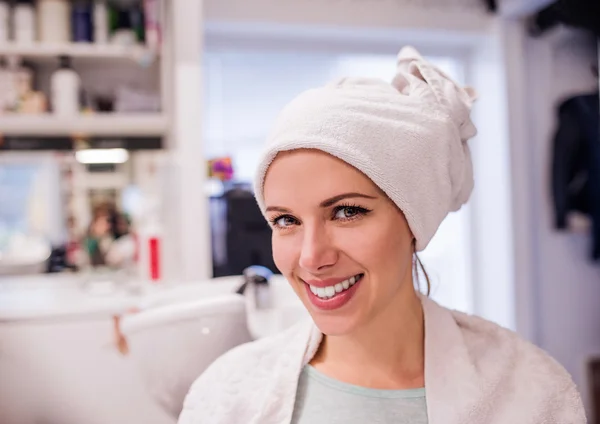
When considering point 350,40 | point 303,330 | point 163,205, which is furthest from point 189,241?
point 350,40

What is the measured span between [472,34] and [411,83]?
196 centimetres

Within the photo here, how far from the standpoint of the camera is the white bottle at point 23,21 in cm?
193

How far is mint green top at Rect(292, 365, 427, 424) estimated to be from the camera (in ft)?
2.55

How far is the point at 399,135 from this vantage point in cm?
74

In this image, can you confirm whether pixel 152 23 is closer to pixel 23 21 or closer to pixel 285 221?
pixel 23 21

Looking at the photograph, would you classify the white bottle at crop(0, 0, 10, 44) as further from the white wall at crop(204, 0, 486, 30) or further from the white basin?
the white basin

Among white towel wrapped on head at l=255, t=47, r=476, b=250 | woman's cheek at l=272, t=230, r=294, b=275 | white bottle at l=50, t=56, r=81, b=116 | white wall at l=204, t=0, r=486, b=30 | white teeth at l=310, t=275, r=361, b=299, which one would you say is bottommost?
white teeth at l=310, t=275, r=361, b=299

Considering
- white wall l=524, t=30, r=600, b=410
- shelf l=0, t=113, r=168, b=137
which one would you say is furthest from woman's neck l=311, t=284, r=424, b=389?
white wall l=524, t=30, r=600, b=410

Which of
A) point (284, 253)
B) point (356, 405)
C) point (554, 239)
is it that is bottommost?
point (356, 405)

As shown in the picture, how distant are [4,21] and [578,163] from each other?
2.59 metres

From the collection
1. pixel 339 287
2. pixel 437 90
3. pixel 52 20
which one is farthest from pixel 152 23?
pixel 339 287

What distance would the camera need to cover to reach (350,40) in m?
2.61

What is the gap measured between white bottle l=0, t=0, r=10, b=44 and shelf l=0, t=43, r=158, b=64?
0.03 meters

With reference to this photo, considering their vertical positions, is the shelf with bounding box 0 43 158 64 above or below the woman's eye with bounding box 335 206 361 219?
above
